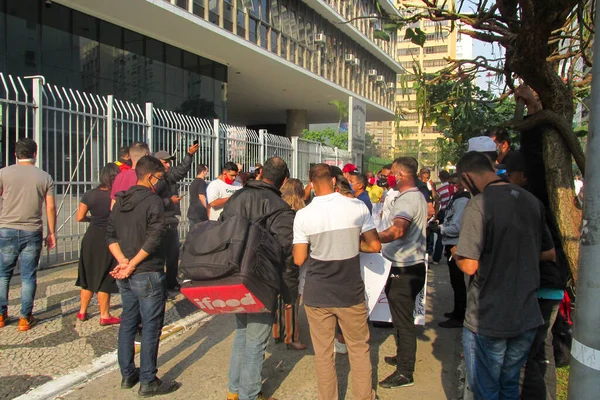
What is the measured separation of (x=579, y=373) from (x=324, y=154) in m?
15.5

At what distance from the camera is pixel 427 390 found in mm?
3770

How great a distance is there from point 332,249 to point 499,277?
1.06 m

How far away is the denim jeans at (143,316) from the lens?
3.46 metres

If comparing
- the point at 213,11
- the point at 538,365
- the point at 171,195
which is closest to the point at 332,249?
the point at 538,365

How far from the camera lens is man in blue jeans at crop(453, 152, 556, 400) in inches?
101

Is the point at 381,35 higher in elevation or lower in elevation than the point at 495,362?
higher

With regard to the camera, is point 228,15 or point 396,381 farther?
point 228,15

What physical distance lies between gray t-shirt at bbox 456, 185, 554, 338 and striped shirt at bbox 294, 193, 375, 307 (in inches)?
30.5

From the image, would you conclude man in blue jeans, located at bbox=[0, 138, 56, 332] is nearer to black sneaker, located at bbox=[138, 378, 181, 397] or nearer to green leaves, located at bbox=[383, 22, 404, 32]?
black sneaker, located at bbox=[138, 378, 181, 397]

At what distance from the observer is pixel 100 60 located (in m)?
13.8

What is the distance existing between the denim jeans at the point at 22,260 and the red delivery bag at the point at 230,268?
2.63 m

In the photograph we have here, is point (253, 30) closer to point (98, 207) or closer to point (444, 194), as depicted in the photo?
point (444, 194)

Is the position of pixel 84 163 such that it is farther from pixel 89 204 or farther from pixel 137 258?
pixel 137 258

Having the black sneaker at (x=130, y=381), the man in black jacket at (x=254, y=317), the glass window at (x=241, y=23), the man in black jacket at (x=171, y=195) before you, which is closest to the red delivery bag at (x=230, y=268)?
the man in black jacket at (x=254, y=317)
